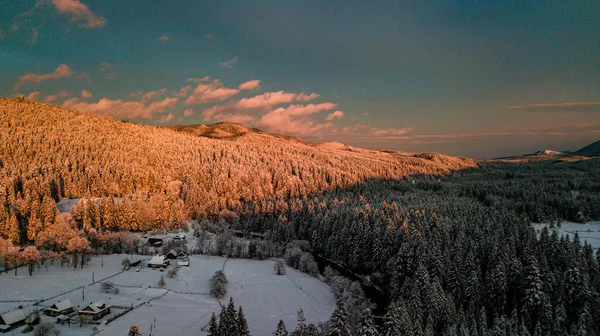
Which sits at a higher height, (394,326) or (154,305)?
(394,326)

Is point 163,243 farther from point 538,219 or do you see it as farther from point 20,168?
point 538,219

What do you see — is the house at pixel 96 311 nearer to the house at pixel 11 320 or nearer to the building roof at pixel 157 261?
the house at pixel 11 320

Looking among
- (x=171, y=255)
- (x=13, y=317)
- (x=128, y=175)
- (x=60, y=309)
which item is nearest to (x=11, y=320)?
(x=13, y=317)

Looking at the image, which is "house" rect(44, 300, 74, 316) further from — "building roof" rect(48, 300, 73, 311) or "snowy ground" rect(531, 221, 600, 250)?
"snowy ground" rect(531, 221, 600, 250)

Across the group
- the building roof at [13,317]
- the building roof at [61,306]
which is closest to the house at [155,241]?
the building roof at [61,306]

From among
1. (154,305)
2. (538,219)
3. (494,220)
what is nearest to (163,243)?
(154,305)

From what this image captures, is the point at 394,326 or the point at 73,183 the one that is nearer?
the point at 394,326
